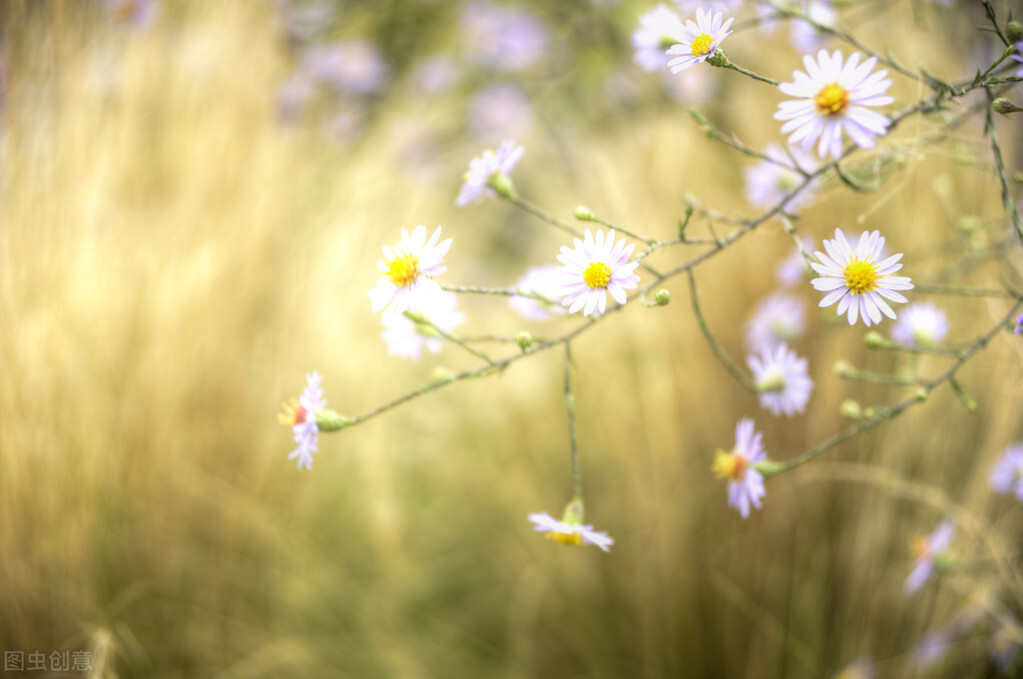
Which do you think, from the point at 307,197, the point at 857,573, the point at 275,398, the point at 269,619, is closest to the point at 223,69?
the point at 307,197

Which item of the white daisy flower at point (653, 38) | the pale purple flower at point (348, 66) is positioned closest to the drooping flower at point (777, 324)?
the white daisy flower at point (653, 38)

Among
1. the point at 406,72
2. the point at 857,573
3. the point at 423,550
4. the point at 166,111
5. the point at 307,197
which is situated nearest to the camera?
the point at 857,573

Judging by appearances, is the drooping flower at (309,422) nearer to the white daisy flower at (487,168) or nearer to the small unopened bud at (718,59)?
the white daisy flower at (487,168)

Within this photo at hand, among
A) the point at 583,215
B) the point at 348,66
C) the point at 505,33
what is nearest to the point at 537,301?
the point at 583,215

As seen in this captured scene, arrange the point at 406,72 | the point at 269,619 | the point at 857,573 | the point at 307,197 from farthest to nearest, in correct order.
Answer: the point at 406,72, the point at 307,197, the point at 269,619, the point at 857,573

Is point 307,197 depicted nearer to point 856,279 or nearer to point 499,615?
point 499,615

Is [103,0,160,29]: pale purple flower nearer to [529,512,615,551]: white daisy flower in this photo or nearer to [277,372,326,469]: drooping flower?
[277,372,326,469]: drooping flower
